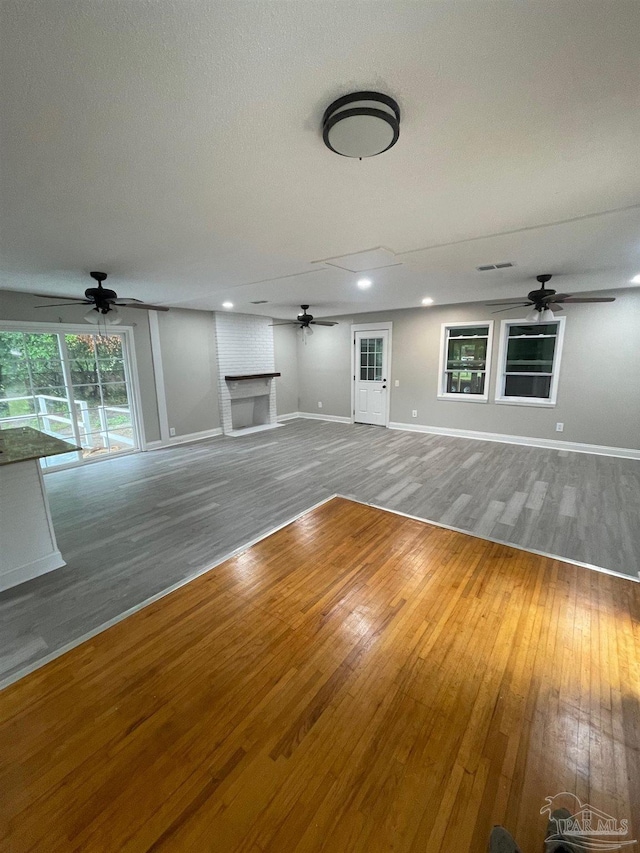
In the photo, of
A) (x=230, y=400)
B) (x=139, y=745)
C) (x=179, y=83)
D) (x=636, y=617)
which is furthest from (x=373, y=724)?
(x=230, y=400)

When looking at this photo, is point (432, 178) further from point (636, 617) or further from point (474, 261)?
point (636, 617)

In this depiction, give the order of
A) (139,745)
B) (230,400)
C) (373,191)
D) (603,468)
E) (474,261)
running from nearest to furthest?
(139,745)
(373,191)
(474,261)
(603,468)
(230,400)

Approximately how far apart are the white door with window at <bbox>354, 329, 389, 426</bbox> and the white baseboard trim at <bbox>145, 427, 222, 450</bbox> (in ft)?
10.5

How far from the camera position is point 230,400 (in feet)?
23.5

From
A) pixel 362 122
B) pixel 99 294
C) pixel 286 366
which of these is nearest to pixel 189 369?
pixel 286 366

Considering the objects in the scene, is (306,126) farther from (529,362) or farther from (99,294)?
(529,362)

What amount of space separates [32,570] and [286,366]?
21.7 ft

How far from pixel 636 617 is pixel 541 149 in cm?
271

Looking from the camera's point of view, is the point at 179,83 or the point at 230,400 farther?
the point at 230,400

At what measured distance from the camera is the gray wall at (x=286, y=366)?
8.26 m

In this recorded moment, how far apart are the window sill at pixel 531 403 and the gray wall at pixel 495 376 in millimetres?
63

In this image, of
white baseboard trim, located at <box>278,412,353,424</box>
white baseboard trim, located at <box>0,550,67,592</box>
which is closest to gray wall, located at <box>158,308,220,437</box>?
white baseboard trim, located at <box>278,412,353,424</box>

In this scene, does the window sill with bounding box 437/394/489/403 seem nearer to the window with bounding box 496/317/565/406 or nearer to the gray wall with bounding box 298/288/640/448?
the gray wall with bounding box 298/288/640/448

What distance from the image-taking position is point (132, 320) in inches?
220
